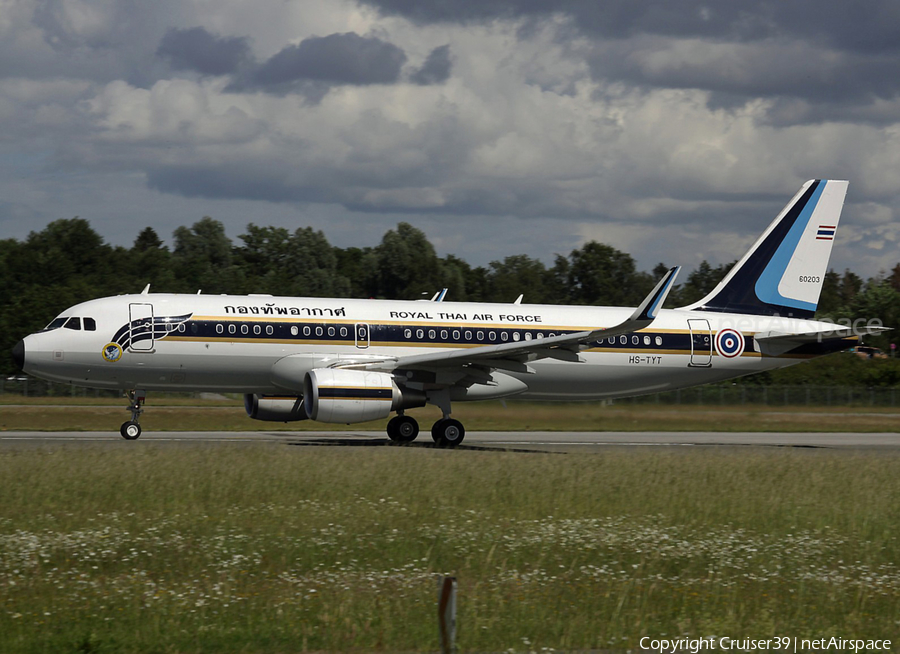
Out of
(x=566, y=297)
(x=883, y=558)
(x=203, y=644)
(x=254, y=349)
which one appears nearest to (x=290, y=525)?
(x=203, y=644)

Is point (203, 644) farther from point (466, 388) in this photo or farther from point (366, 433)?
point (366, 433)

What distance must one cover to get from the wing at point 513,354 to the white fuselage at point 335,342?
134cm

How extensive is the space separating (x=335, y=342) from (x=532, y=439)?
8003 millimetres

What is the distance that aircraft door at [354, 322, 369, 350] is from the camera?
2708 centimetres

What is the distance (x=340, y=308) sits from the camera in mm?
27438

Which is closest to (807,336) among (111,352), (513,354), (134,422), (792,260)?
(792,260)

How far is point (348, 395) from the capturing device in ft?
80.1

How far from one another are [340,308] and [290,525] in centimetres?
1511

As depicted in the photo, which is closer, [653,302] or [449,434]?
[653,302]

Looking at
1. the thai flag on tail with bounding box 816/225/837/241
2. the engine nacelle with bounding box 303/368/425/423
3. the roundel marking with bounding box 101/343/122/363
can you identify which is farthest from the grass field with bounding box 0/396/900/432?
the thai flag on tail with bounding box 816/225/837/241

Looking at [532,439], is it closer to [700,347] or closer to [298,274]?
[700,347]

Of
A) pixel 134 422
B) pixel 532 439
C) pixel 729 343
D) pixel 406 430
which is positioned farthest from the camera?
pixel 532 439

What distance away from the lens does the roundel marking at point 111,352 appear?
84.4 ft

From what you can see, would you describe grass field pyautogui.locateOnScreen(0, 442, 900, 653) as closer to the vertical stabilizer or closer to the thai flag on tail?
the vertical stabilizer
